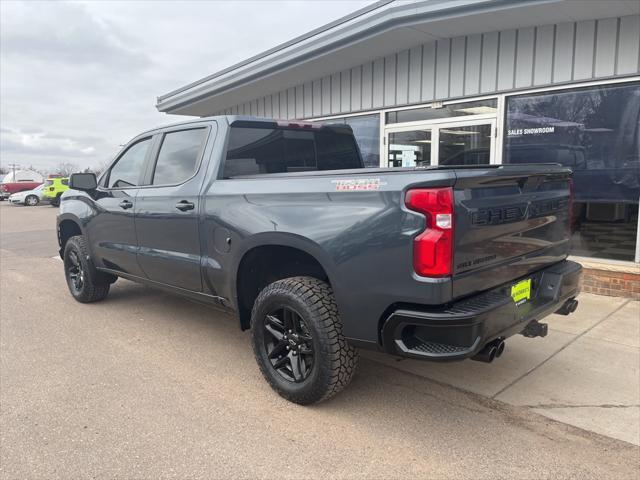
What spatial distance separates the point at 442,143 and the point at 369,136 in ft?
5.38

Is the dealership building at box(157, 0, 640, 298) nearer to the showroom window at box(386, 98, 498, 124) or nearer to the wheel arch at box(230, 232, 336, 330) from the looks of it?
the showroom window at box(386, 98, 498, 124)

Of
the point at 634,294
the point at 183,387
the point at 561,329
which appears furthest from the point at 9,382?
the point at 634,294

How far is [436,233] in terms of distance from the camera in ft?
8.78

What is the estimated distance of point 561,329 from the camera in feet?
16.7

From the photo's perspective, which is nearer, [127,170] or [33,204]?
[127,170]

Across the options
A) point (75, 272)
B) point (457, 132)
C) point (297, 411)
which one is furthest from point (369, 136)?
point (297, 411)

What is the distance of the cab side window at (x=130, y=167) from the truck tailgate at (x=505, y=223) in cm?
335

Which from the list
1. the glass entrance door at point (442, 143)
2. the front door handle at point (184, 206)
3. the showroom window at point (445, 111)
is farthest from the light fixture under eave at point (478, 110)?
the front door handle at point (184, 206)

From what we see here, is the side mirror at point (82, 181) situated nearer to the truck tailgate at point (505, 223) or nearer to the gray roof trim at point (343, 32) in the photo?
Answer: the truck tailgate at point (505, 223)

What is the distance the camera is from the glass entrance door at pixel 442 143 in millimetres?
7434

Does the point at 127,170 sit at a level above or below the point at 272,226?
above

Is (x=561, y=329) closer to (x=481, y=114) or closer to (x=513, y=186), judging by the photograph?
(x=513, y=186)

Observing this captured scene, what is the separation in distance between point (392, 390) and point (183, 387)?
1.54 m

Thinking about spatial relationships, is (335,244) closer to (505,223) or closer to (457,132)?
(505,223)
